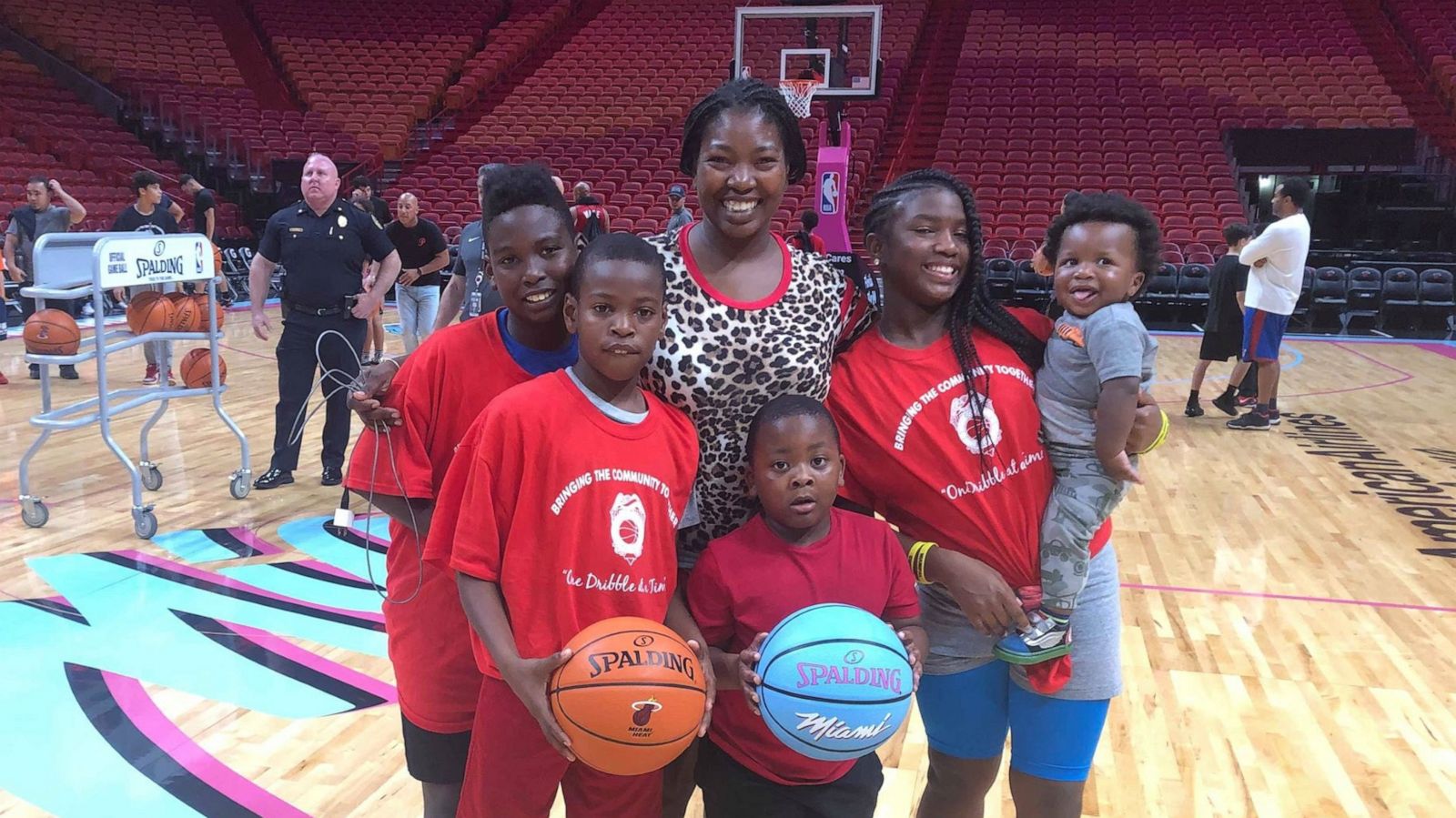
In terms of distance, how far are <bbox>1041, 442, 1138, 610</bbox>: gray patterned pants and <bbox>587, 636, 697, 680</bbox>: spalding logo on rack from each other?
1.91 ft

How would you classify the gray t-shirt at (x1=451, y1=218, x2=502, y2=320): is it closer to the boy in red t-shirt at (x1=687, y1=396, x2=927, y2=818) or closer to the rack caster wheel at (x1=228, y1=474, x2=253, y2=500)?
the rack caster wheel at (x1=228, y1=474, x2=253, y2=500)

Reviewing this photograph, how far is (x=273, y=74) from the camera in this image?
655 inches

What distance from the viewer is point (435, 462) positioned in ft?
5.10

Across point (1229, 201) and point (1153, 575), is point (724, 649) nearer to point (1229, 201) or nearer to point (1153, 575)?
point (1153, 575)

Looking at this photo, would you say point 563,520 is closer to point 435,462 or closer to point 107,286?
point 435,462

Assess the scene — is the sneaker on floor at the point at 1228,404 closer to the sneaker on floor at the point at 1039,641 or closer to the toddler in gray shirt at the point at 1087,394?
the toddler in gray shirt at the point at 1087,394

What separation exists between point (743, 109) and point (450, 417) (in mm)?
671

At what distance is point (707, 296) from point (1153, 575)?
3.00m

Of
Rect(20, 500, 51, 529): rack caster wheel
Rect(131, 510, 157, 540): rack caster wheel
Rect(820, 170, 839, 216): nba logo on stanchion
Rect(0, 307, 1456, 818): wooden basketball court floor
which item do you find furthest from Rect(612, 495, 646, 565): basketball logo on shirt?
Rect(820, 170, 839, 216): nba logo on stanchion

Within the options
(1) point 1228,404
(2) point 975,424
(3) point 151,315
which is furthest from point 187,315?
(1) point 1228,404

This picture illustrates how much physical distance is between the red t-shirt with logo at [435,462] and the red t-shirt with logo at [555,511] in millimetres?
183

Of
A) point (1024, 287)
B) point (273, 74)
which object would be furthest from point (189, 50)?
point (1024, 287)

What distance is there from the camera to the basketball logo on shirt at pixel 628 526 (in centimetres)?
133

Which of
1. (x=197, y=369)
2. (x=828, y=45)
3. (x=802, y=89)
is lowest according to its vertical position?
(x=197, y=369)
